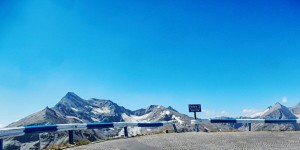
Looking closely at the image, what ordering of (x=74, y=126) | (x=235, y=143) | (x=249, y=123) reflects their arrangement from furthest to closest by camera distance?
(x=249, y=123) → (x=74, y=126) → (x=235, y=143)

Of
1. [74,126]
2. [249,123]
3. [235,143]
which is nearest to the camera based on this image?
[235,143]

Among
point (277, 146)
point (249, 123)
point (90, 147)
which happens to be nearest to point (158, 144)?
point (90, 147)

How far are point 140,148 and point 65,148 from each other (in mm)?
3512

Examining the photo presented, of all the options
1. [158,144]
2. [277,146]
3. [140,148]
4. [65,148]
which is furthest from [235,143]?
[65,148]

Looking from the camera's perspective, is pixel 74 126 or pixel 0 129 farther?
pixel 74 126

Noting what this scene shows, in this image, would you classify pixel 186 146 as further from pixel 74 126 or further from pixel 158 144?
pixel 74 126

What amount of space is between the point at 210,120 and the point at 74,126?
→ 42.0ft

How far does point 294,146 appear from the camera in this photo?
46.6ft

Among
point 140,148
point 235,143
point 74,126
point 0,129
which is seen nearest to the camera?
point 0,129

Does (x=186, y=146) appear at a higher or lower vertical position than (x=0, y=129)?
lower

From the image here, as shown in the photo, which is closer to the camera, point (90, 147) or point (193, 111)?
point (90, 147)

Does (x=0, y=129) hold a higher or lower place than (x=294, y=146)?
higher

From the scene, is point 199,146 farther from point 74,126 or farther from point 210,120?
point 210,120

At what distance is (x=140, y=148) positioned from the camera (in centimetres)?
1409
